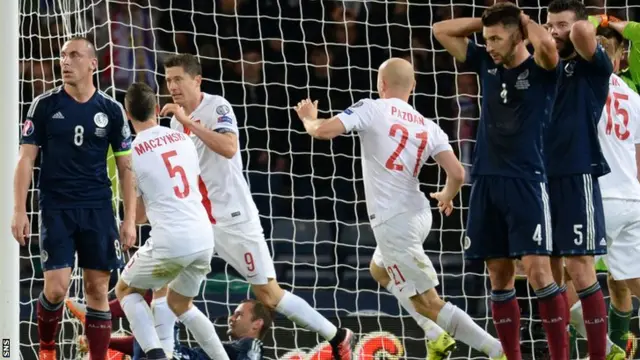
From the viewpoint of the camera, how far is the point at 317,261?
9.92 m

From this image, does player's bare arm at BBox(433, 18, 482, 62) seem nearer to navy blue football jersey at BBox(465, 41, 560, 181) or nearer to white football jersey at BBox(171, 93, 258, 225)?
navy blue football jersey at BBox(465, 41, 560, 181)

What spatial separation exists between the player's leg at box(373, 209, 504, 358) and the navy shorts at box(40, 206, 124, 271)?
144cm

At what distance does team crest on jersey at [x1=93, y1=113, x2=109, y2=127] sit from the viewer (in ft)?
21.8

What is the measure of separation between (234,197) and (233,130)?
0.38m

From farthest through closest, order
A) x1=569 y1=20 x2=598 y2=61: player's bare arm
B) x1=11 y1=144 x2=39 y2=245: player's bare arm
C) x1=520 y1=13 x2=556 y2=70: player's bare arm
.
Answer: x1=11 y1=144 x2=39 y2=245: player's bare arm, x1=569 y1=20 x2=598 y2=61: player's bare arm, x1=520 y1=13 x2=556 y2=70: player's bare arm

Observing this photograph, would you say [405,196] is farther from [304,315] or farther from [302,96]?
[302,96]

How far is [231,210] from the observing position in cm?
704

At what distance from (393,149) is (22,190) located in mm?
1949

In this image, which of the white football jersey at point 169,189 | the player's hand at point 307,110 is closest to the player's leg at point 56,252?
the white football jersey at point 169,189

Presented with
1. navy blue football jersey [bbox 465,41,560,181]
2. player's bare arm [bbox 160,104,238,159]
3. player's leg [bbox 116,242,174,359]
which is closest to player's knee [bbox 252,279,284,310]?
player's leg [bbox 116,242,174,359]

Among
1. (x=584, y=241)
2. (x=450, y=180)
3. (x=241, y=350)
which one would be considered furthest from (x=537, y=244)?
(x=241, y=350)

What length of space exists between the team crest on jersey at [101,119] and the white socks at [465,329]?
80.5 inches

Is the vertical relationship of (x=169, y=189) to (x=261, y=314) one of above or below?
above

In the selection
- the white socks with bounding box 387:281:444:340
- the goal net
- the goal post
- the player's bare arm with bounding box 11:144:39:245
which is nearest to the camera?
the goal post
